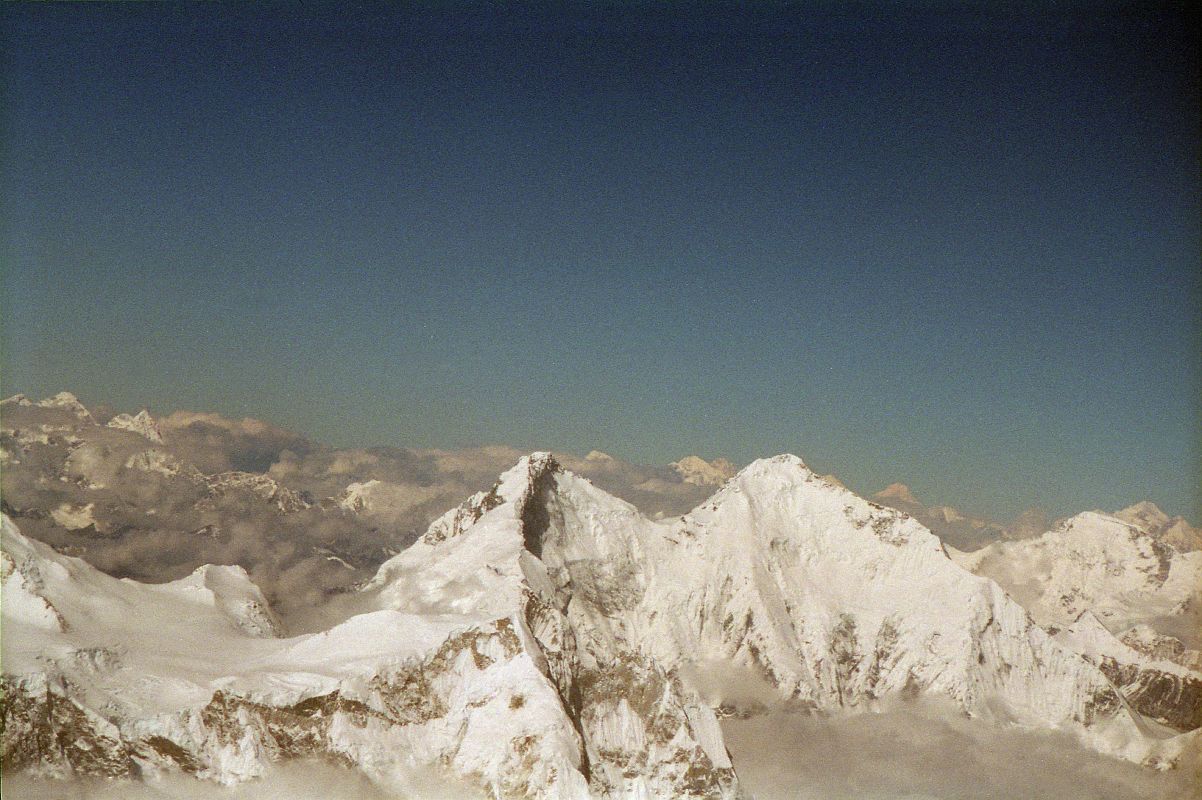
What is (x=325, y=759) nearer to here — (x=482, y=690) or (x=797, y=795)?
(x=482, y=690)

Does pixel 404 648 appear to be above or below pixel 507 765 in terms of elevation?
above

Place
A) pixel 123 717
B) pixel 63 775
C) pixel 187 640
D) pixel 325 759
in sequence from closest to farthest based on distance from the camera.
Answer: pixel 63 775 < pixel 123 717 < pixel 325 759 < pixel 187 640

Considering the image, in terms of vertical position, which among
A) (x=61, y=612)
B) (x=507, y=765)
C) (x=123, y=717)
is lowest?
(x=507, y=765)

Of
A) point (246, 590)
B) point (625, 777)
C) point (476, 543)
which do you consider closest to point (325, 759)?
point (625, 777)

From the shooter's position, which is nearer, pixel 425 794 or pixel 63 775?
pixel 63 775

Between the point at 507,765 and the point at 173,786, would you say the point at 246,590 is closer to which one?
the point at 173,786

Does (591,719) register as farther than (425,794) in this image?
Yes

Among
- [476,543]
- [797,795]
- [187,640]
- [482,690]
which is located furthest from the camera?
[797,795]

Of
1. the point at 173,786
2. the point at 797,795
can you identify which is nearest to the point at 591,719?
the point at 173,786

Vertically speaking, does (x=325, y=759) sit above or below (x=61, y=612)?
below
